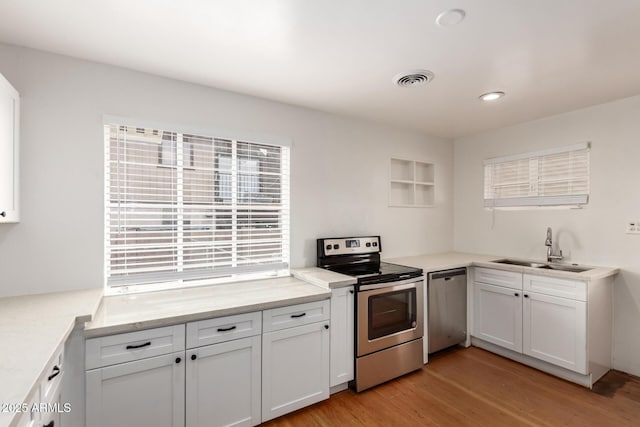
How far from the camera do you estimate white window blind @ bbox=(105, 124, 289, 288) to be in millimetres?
2092

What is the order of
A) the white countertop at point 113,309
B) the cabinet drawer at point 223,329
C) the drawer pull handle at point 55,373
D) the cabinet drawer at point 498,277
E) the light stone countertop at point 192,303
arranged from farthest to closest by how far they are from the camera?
the cabinet drawer at point 498,277 → the cabinet drawer at point 223,329 → the light stone countertop at point 192,303 → the drawer pull handle at point 55,373 → the white countertop at point 113,309

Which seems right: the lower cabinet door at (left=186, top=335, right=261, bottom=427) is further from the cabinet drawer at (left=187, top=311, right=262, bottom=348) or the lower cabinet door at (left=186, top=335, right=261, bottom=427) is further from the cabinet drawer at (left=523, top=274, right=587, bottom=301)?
the cabinet drawer at (left=523, top=274, right=587, bottom=301)

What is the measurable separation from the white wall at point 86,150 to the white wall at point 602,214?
2055mm

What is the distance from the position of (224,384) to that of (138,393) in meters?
0.45

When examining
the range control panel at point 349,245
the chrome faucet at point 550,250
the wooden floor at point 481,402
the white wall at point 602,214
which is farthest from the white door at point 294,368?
the white wall at point 602,214

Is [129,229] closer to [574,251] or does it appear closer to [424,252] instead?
[424,252]

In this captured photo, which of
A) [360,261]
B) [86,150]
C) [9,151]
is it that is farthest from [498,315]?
[9,151]

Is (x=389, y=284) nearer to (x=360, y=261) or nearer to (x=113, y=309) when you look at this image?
(x=360, y=261)

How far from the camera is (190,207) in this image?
2314 millimetres

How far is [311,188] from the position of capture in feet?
9.41

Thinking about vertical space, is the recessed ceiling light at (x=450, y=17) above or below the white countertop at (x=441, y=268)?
above

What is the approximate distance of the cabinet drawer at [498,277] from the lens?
2.85 metres

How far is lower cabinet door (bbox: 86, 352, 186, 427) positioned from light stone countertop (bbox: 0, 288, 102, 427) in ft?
1.05

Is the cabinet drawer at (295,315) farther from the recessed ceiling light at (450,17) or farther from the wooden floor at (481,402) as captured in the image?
the recessed ceiling light at (450,17)
